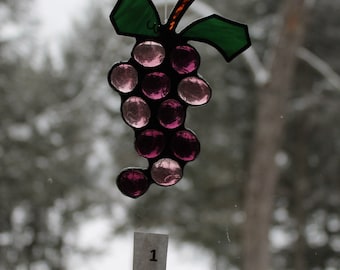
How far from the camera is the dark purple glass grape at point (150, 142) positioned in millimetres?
2771

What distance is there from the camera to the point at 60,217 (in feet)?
57.5

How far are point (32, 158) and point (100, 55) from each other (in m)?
2.71

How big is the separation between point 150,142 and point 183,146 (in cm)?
Result: 14

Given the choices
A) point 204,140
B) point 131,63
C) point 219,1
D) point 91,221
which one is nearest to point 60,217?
point 91,221

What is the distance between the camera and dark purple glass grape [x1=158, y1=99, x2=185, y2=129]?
9.09 ft

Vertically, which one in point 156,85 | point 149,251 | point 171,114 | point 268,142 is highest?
point 268,142

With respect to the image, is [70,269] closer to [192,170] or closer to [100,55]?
[192,170]

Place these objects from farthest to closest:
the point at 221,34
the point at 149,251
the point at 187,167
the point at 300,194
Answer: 1. the point at 187,167
2. the point at 300,194
3. the point at 221,34
4. the point at 149,251

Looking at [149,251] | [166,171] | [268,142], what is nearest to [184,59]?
[166,171]

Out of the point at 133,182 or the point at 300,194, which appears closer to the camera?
the point at 133,182

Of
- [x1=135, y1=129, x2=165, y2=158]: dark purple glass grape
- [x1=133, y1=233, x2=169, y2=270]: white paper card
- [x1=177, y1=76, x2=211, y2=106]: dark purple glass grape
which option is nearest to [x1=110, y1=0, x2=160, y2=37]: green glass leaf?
[x1=177, y1=76, x2=211, y2=106]: dark purple glass grape

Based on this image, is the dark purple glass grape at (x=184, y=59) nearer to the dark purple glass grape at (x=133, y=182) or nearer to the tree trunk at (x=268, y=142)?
the dark purple glass grape at (x=133, y=182)

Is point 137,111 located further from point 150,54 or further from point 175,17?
point 175,17

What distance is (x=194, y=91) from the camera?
2.78 m
